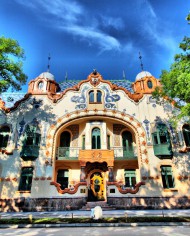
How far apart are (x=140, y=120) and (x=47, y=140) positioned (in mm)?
9650

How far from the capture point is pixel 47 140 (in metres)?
17.5

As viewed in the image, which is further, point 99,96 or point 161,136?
point 99,96

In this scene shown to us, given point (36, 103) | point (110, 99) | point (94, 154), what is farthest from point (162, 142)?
point (36, 103)

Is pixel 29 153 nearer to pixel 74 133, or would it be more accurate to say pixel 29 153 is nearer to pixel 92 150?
pixel 74 133

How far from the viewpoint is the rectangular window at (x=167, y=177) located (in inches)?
628

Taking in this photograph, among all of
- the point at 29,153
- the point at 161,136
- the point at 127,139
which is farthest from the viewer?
the point at 127,139

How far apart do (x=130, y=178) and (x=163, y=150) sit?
4576mm

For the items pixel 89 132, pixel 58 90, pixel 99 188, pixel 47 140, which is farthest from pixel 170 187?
pixel 58 90

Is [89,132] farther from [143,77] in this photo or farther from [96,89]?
[143,77]

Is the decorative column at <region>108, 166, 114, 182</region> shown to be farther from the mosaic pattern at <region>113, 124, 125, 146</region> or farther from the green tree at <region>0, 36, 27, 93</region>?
the green tree at <region>0, 36, 27, 93</region>

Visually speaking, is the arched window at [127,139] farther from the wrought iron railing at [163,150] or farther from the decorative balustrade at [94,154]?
the wrought iron railing at [163,150]

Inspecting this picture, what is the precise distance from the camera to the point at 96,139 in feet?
61.2

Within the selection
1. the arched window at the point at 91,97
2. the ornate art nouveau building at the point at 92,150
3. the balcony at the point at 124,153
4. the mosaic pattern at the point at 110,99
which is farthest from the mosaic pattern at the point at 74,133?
the mosaic pattern at the point at 110,99

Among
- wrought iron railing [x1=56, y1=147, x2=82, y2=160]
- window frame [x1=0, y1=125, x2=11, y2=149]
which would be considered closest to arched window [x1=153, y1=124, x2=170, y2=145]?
wrought iron railing [x1=56, y1=147, x2=82, y2=160]
